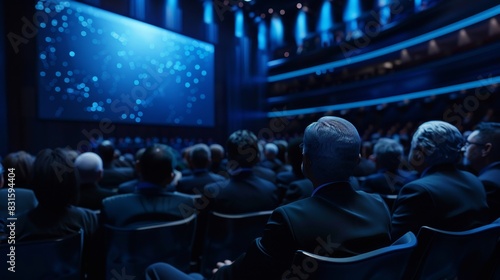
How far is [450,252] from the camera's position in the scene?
1276mm

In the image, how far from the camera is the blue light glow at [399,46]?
357 inches

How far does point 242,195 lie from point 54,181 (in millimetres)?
1139

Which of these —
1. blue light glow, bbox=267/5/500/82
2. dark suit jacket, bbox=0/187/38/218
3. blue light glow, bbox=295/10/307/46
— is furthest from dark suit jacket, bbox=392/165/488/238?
blue light glow, bbox=295/10/307/46

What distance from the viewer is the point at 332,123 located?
1159mm

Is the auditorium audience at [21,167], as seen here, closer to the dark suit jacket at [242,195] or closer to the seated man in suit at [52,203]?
the seated man in suit at [52,203]

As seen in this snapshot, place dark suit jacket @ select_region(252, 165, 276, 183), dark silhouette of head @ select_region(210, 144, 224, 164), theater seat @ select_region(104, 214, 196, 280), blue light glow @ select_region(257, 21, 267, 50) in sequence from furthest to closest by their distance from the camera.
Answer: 1. blue light glow @ select_region(257, 21, 267, 50)
2. dark silhouette of head @ select_region(210, 144, 224, 164)
3. dark suit jacket @ select_region(252, 165, 276, 183)
4. theater seat @ select_region(104, 214, 196, 280)

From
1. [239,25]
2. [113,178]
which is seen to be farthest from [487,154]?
[239,25]

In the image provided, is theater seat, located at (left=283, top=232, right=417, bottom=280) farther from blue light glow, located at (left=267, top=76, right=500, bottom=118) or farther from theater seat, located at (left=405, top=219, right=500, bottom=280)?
blue light glow, located at (left=267, top=76, right=500, bottom=118)

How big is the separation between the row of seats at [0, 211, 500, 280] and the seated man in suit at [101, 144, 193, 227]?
110mm

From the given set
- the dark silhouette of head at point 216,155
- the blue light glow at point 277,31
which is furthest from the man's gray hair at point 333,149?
the blue light glow at point 277,31

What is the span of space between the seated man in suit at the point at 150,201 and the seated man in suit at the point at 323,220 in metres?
0.71

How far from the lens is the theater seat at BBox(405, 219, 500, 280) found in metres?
1.23

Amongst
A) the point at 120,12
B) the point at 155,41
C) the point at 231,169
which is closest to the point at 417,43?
the point at 155,41

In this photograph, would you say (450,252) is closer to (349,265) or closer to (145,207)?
(349,265)
